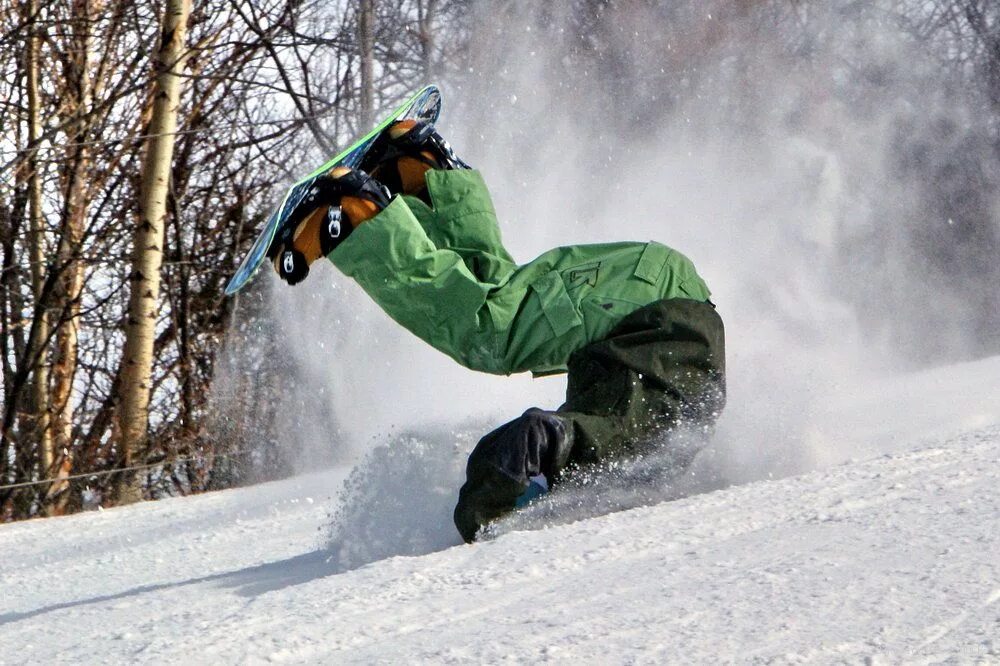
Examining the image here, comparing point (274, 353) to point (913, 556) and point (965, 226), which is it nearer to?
point (965, 226)

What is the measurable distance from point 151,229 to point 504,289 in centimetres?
503

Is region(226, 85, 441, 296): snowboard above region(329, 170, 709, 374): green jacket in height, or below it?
above

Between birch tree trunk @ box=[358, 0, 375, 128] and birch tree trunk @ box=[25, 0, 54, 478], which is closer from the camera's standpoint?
birch tree trunk @ box=[25, 0, 54, 478]

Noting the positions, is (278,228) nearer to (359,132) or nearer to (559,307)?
(559,307)

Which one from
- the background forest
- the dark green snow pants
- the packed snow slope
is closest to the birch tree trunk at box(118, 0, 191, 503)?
the background forest

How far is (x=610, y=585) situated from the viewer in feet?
6.32

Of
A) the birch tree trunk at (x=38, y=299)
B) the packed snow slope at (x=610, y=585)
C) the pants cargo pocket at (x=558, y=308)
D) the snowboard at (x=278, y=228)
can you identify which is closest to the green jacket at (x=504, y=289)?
the pants cargo pocket at (x=558, y=308)

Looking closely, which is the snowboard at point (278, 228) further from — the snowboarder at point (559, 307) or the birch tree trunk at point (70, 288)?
the birch tree trunk at point (70, 288)

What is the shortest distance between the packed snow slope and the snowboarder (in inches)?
9.3

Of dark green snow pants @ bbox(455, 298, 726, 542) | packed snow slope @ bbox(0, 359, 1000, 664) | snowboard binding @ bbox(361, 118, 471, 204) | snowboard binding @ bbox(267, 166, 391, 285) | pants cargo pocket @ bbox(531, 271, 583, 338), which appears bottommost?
packed snow slope @ bbox(0, 359, 1000, 664)

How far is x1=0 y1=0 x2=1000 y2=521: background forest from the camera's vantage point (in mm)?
8555

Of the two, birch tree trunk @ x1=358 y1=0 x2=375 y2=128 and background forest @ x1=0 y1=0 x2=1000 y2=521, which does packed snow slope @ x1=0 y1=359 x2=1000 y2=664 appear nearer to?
background forest @ x1=0 y1=0 x2=1000 y2=521

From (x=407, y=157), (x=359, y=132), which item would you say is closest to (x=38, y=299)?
(x=359, y=132)

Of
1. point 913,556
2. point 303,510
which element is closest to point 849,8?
point 303,510
